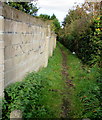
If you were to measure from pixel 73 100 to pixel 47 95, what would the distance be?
0.78 meters

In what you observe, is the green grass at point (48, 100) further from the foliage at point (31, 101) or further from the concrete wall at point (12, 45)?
the concrete wall at point (12, 45)

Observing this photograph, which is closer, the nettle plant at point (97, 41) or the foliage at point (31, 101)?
the foliage at point (31, 101)

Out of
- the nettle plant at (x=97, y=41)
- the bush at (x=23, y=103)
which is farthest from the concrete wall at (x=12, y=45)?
the nettle plant at (x=97, y=41)

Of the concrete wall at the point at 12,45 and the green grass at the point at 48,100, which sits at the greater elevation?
the concrete wall at the point at 12,45

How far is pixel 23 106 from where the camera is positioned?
3756 mm

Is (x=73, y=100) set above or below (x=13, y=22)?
below

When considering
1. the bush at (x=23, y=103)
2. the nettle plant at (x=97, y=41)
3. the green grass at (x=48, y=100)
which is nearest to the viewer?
the bush at (x=23, y=103)

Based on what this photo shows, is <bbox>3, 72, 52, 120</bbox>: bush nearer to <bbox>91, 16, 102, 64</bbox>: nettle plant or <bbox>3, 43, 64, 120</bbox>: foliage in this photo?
<bbox>3, 43, 64, 120</bbox>: foliage

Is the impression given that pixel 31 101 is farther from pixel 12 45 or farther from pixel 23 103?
pixel 12 45

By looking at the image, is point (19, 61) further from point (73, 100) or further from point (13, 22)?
point (73, 100)

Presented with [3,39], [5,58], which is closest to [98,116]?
[5,58]

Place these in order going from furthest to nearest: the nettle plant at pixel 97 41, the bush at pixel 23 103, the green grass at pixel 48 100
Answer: the nettle plant at pixel 97 41 → the green grass at pixel 48 100 → the bush at pixel 23 103

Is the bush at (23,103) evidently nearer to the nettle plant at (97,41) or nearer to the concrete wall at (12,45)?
the concrete wall at (12,45)

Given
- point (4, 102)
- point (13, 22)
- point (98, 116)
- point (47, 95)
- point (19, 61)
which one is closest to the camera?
point (4, 102)
